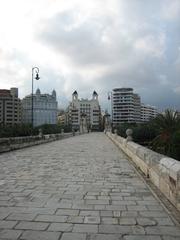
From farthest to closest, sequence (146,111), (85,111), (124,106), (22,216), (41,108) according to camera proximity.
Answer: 1. (85,111)
2. (146,111)
3. (124,106)
4. (41,108)
5. (22,216)

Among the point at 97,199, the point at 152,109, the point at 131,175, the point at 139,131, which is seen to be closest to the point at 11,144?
the point at 131,175

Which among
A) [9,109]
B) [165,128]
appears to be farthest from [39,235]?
[9,109]

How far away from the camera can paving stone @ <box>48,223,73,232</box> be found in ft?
16.3

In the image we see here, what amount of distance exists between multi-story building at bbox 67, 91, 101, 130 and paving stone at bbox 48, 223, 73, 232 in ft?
352

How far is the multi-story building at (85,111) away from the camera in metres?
118

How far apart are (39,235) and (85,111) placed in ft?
386

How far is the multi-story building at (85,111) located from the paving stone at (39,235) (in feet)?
353

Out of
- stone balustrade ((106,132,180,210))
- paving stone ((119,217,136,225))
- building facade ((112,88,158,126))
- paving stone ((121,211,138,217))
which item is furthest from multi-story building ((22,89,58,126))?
paving stone ((119,217,136,225))

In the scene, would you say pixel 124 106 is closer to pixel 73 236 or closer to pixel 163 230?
pixel 163 230

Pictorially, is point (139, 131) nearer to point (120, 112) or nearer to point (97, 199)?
point (97, 199)

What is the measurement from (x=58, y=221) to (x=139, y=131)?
35163 millimetres

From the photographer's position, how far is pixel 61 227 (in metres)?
5.08

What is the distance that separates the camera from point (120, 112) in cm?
9875

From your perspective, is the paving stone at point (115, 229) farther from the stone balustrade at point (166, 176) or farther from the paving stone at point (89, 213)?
the stone balustrade at point (166, 176)
